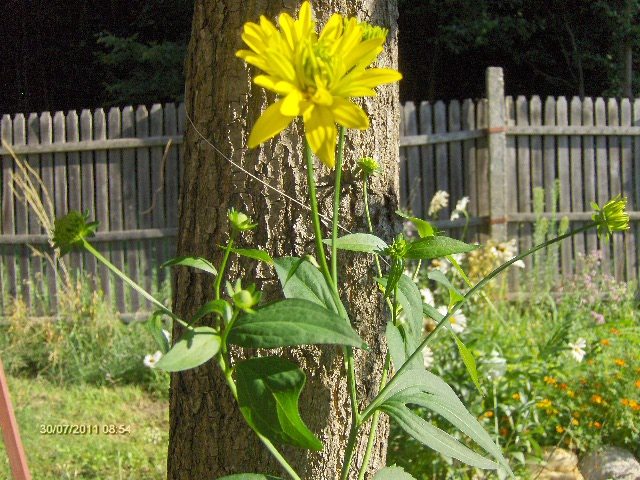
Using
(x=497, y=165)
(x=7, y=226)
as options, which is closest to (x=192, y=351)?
(x=497, y=165)

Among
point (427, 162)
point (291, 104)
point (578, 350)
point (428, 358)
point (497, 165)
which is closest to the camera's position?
point (291, 104)

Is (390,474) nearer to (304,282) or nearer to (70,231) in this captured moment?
(304,282)

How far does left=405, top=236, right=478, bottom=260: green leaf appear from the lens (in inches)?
38.6

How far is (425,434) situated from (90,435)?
8.40 ft

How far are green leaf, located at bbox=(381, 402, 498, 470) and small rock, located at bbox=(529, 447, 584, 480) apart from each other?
1.82 meters

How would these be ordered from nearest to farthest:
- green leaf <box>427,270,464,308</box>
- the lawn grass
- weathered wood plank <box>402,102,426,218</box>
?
1. green leaf <box>427,270,464,308</box>
2. the lawn grass
3. weathered wood plank <box>402,102,426,218</box>

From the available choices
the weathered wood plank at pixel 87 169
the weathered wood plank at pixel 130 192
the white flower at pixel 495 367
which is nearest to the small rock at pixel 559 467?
the white flower at pixel 495 367

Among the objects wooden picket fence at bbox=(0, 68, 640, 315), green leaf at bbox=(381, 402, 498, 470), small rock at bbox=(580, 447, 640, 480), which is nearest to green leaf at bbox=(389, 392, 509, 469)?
green leaf at bbox=(381, 402, 498, 470)

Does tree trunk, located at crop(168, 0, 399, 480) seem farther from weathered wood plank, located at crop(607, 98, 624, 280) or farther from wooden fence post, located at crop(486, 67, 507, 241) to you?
weathered wood plank, located at crop(607, 98, 624, 280)

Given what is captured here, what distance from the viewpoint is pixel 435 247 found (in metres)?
0.99

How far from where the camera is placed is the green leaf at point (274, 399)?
0.82 meters

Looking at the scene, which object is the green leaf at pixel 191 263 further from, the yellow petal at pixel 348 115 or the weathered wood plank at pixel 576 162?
the weathered wood plank at pixel 576 162

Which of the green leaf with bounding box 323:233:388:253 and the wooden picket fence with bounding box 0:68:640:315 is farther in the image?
the wooden picket fence with bounding box 0:68:640:315

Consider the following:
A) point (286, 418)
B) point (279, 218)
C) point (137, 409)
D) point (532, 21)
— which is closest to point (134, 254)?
point (137, 409)
